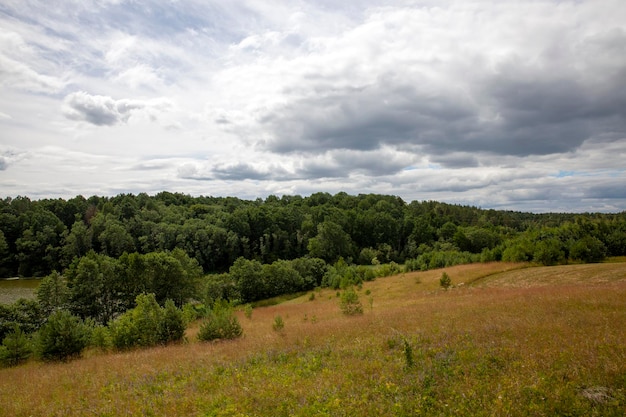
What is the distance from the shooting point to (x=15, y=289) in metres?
71.7

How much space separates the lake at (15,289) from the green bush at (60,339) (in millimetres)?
56941

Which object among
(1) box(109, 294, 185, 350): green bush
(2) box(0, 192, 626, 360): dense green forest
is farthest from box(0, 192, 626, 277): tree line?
(1) box(109, 294, 185, 350): green bush

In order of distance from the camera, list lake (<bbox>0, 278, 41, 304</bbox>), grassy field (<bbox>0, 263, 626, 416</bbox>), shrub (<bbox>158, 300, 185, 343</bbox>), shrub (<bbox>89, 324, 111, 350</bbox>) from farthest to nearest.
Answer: lake (<bbox>0, 278, 41, 304</bbox>)
shrub (<bbox>89, 324, 111, 350</bbox>)
shrub (<bbox>158, 300, 185, 343</bbox>)
grassy field (<bbox>0, 263, 626, 416</bbox>)

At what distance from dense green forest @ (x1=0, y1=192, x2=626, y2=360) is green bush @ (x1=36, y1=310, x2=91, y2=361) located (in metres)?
0.26

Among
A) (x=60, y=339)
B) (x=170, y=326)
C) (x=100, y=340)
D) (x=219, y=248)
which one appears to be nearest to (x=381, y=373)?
(x=170, y=326)

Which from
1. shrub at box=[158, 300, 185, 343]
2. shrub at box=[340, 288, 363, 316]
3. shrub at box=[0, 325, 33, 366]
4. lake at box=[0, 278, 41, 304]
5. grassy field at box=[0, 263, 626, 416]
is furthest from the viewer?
lake at box=[0, 278, 41, 304]

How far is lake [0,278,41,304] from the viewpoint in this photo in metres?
63.4

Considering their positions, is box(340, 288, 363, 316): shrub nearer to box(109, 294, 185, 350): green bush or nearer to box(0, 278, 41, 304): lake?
box(109, 294, 185, 350): green bush

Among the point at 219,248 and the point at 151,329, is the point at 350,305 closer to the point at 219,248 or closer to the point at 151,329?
the point at 151,329

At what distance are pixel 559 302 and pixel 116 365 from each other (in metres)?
20.2

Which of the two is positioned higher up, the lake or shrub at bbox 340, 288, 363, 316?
shrub at bbox 340, 288, 363, 316

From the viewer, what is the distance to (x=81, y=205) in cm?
11600

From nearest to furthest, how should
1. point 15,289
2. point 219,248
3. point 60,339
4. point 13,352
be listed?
point 60,339
point 13,352
point 15,289
point 219,248

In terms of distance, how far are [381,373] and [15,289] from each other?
9017cm
